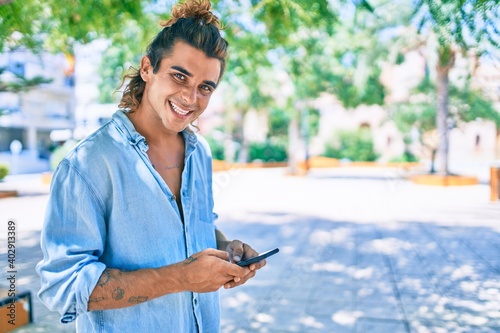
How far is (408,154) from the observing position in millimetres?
26797

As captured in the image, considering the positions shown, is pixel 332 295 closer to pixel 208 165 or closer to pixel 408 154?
pixel 208 165

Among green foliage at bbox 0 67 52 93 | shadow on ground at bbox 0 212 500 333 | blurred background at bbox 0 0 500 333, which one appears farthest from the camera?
green foliage at bbox 0 67 52 93

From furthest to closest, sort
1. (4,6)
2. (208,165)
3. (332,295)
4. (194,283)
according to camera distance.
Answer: (332,295), (4,6), (208,165), (194,283)

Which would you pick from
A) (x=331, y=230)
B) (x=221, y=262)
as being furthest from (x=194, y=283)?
(x=331, y=230)

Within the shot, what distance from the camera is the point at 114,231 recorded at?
122 centimetres

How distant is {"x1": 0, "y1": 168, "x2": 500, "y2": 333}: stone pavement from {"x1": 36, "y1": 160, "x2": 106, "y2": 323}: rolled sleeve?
134 cm

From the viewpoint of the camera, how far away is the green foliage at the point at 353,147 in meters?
29.0

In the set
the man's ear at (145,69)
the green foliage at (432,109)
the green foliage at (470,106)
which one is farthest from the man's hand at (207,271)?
the green foliage at (470,106)

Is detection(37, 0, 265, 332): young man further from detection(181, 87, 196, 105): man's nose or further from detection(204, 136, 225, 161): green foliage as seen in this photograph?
detection(204, 136, 225, 161): green foliage

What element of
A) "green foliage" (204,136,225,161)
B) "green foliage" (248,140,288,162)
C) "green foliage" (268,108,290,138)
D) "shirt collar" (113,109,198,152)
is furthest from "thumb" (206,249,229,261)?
"green foliage" (248,140,288,162)

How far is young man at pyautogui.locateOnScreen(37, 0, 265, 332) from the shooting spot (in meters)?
1.11

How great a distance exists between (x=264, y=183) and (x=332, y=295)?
43.1 feet

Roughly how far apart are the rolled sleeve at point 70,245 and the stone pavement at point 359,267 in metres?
1.34

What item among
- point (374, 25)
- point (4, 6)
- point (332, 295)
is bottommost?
point (332, 295)
